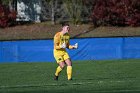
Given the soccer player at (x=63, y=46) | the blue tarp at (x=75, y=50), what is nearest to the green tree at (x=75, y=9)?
the blue tarp at (x=75, y=50)

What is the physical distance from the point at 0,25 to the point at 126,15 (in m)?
10.8

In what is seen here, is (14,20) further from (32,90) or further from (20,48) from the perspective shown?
(32,90)

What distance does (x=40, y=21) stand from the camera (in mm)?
47875

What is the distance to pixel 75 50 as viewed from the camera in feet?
111

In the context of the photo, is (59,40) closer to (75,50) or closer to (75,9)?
(75,50)

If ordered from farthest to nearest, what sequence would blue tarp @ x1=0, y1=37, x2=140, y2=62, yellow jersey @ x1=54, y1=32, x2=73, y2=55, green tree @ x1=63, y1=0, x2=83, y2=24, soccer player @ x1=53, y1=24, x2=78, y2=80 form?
green tree @ x1=63, y1=0, x2=83, y2=24 → blue tarp @ x1=0, y1=37, x2=140, y2=62 → yellow jersey @ x1=54, y1=32, x2=73, y2=55 → soccer player @ x1=53, y1=24, x2=78, y2=80

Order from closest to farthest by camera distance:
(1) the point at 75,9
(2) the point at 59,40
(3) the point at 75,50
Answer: (2) the point at 59,40
(3) the point at 75,50
(1) the point at 75,9

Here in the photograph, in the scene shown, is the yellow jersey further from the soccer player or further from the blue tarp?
the blue tarp

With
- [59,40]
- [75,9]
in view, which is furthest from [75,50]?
[59,40]

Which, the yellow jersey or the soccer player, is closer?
the soccer player

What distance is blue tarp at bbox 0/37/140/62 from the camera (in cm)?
3381

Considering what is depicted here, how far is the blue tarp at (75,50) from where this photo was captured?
33812mm

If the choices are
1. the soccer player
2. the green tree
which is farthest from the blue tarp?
the soccer player

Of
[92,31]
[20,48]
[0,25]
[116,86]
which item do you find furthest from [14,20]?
[116,86]
